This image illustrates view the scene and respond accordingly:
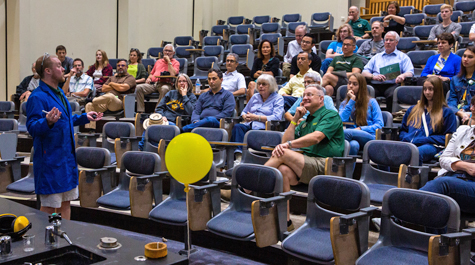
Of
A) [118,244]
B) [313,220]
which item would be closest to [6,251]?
[118,244]

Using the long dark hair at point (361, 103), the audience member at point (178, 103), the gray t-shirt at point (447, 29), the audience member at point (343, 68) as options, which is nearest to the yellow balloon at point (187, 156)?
the long dark hair at point (361, 103)

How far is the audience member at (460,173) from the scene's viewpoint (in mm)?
2457

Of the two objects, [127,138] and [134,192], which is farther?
[127,138]

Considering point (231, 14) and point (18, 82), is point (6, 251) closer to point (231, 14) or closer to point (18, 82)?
point (18, 82)

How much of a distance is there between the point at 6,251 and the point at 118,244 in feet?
1.15

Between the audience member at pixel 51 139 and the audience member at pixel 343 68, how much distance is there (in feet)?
9.43

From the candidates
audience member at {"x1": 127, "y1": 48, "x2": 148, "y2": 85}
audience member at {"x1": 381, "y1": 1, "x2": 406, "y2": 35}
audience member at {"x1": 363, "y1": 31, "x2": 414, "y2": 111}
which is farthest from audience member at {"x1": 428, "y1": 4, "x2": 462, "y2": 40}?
audience member at {"x1": 127, "y1": 48, "x2": 148, "y2": 85}

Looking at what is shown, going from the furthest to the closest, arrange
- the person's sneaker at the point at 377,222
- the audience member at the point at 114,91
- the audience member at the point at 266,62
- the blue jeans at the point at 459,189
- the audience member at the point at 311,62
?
the audience member at the point at 114,91
the audience member at the point at 266,62
the audience member at the point at 311,62
the person's sneaker at the point at 377,222
the blue jeans at the point at 459,189

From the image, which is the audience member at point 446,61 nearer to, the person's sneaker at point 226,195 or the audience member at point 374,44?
the audience member at point 374,44

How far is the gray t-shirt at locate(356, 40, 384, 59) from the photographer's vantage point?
219 inches

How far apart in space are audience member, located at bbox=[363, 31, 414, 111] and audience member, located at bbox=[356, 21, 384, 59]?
568mm

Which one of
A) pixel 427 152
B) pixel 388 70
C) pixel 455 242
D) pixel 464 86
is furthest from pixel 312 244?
pixel 388 70

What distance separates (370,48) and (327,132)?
306cm

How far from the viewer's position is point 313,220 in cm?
254
